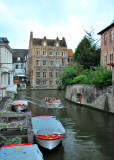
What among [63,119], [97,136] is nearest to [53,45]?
[63,119]

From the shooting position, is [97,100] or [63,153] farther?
[97,100]

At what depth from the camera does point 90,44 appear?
155ft

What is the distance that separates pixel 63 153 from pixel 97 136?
3.64 meters

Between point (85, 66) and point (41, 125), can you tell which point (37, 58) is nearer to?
point (85, 66)

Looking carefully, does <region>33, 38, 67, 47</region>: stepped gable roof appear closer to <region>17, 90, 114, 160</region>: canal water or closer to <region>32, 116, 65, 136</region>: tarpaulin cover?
<region>17, 90, 114, 160</region>: canal water

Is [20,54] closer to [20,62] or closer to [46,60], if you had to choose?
[20,62]

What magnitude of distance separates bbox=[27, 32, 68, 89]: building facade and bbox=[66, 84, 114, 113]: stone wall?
3217 centimetres

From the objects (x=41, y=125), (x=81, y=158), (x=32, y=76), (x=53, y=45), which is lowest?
(x=81, y=158)

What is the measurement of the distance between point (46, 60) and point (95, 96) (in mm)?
41476

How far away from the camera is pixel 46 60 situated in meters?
61.8

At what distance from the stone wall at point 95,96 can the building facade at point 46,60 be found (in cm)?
3217

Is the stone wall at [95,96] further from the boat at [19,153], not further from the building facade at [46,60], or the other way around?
the building facade at [46,60]

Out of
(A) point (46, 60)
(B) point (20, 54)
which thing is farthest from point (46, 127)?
(B) point (20, 54)

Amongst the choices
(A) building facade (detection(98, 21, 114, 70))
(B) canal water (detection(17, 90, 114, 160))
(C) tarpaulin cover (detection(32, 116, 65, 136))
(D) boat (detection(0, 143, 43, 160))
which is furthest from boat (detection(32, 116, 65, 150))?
(A) building facade (detection(98, 21, 114, 70))
